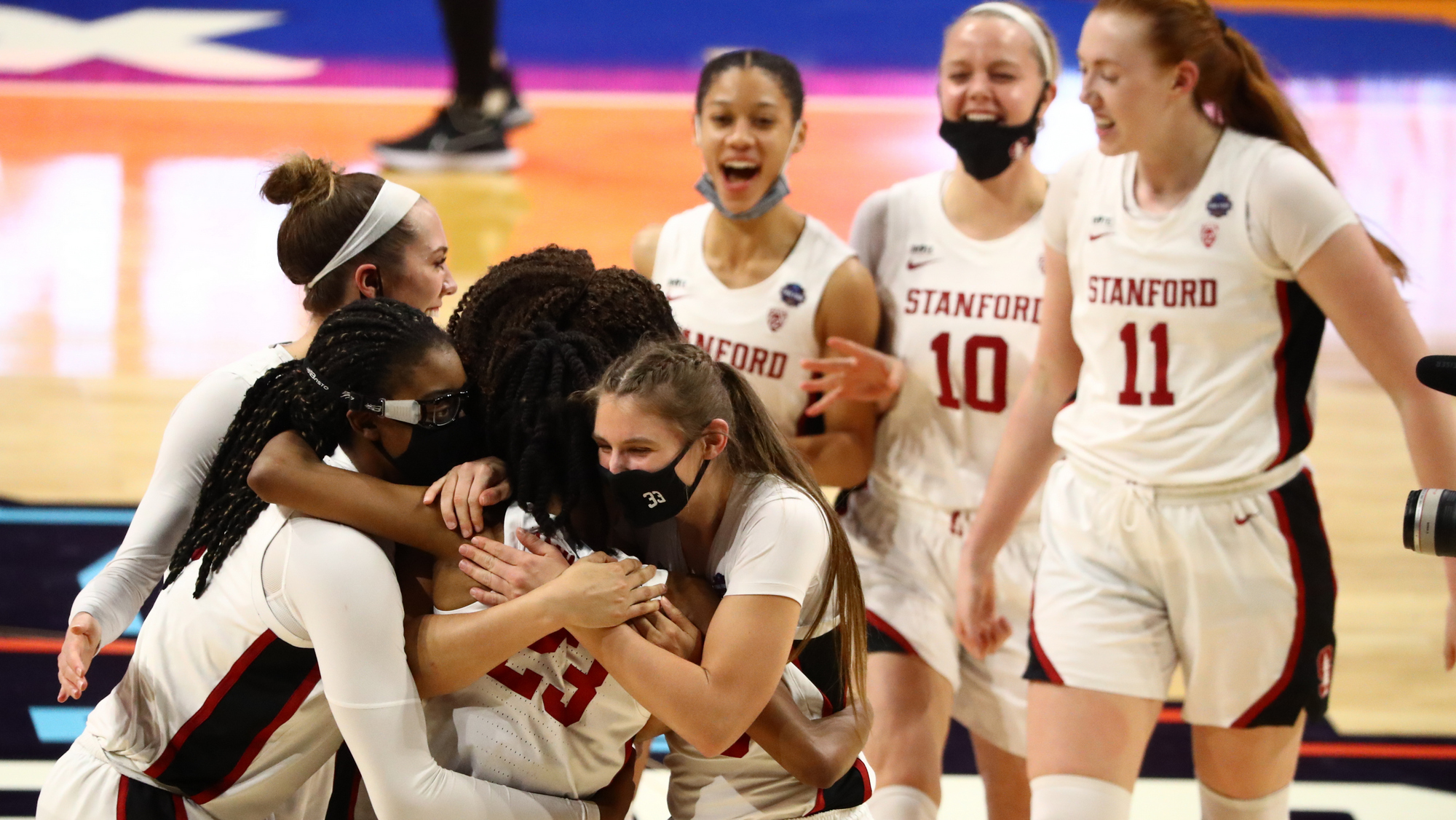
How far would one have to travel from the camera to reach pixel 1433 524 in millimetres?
1913

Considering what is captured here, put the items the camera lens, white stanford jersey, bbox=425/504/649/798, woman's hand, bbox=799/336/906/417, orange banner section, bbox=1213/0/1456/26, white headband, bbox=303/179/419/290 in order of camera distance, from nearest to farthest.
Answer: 1. the camera lens
2. white stanford jersey, bbox=425/504/649/798
3. white headband, bbox=303/179/419/290
4. woman's hand, bbox=799/336/906/417
5. orange banner section, bbox=1213/0/1456/26

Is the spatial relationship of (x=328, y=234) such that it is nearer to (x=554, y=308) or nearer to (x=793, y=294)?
(x=554, y=308)

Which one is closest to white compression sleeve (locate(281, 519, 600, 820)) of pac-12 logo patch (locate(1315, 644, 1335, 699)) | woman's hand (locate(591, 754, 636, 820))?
woman's hand (locate(591, 754, 636, 820))

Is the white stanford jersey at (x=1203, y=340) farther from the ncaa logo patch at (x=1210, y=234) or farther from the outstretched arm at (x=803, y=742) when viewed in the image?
the outstretched arm at (x=803, y=742)

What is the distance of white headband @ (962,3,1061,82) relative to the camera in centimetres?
354

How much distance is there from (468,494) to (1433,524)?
4.32ft

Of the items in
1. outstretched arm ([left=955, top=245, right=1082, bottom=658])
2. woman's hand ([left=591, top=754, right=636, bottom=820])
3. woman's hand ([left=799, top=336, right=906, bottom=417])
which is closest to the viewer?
woman's hand ([left=591, top=754, right=636, bottom=820])

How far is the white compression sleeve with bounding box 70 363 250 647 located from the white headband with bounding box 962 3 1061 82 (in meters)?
2.05

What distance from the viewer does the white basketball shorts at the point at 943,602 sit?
3447mm

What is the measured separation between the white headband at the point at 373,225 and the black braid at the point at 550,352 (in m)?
0.26

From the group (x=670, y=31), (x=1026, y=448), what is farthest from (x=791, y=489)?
(x=670, y=31)

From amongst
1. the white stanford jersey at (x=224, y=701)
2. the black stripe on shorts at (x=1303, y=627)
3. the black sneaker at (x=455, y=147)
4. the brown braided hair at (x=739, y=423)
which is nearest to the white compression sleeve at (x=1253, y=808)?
the black stripe on shorts at (x=1303, y=627)

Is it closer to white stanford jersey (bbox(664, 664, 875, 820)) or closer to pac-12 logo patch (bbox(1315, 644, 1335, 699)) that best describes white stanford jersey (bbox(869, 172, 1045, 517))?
pac-12 logo patch (bbox(1315, 644, 1335, 699))

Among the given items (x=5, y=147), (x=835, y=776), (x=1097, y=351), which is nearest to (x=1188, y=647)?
(x=1097, y=351)
